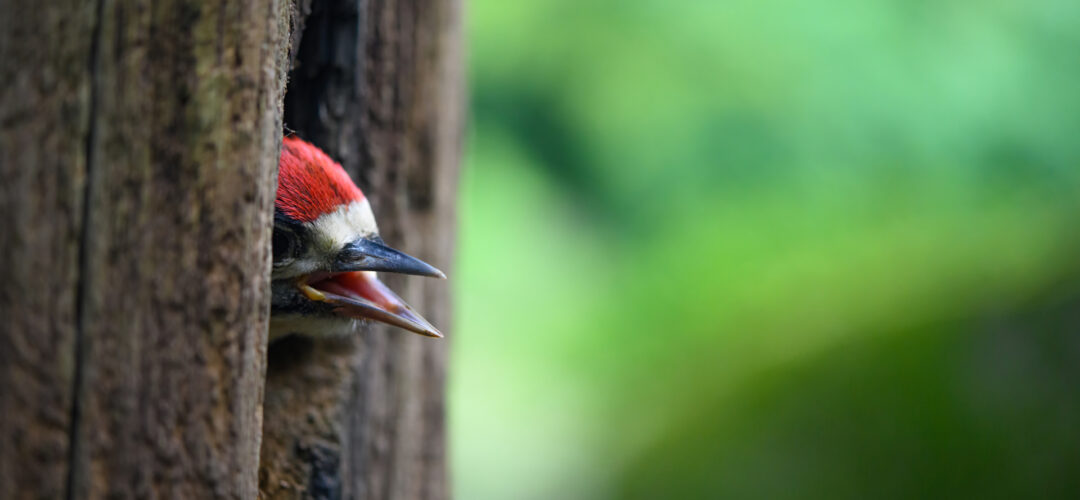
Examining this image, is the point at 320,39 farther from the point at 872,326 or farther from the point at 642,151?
the point at 642,151

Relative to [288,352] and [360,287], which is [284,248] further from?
[288,352]

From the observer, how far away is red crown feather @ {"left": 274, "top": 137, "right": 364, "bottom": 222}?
2234 mm

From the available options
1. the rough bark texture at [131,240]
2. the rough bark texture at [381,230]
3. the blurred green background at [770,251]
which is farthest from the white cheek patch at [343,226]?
the blurred green background at [770,251]

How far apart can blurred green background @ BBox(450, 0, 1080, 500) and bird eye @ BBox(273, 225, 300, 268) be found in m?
3.05

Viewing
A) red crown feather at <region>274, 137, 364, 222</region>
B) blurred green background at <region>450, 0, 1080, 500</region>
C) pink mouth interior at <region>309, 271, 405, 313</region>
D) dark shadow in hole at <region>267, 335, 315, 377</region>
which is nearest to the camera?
red crown feather at <region>274, 137, 364, 222</region>

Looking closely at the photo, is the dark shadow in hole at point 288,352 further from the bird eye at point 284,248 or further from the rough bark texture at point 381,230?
the bird eye at point 284,248

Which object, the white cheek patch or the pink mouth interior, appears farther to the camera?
the pink mouth interior

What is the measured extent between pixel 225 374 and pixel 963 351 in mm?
4856

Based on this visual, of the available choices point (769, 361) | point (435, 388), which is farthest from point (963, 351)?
point (435, 388)

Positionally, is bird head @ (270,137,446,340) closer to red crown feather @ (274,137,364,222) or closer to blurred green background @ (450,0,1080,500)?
red crown feather @ (274,137,364,222)

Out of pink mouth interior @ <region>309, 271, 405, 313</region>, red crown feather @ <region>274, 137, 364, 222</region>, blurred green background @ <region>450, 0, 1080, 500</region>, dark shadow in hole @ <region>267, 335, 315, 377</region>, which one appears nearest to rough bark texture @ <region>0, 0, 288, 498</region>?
red crown feather @ <region>274, 137, 364, 222</region>

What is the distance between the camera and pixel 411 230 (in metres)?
2.99

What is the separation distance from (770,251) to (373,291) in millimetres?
4804

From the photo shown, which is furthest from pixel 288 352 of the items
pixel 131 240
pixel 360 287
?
pixel 131 240
